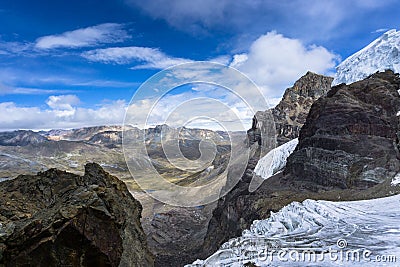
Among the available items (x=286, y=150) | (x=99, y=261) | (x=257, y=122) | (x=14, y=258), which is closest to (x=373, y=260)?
(x=99, y=261)

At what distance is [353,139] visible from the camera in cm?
5372

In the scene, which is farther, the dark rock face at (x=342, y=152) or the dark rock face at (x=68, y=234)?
the dark rock face at (x=342, y=152)

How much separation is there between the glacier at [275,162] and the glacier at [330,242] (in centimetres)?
5294

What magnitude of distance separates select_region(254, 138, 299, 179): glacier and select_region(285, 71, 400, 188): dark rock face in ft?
42.0

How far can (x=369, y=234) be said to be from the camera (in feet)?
58.1

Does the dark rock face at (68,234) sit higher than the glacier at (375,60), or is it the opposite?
the glacier at (375,60)

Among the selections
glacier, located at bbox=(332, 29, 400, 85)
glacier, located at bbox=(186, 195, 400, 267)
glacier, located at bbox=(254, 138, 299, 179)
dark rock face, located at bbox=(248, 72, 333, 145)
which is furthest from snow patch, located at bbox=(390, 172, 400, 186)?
dark rock face, located at bbox=(248, 72, 333, 145)

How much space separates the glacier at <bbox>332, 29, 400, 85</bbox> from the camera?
2753 inches

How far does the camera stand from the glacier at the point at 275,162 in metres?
79.1

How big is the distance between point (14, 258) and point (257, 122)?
450ft

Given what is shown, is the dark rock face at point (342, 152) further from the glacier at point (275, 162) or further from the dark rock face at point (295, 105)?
the dark rock face at point (295, 105)

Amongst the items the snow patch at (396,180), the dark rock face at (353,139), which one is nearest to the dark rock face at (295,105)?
the dark rock face at (353,139)

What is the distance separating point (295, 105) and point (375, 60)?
68.3 meters

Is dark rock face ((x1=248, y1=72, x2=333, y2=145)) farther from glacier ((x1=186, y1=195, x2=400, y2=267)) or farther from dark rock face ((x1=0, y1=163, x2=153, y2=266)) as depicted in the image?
dark rock face ((x1=0, y1=163, x2=153, y2=266))
